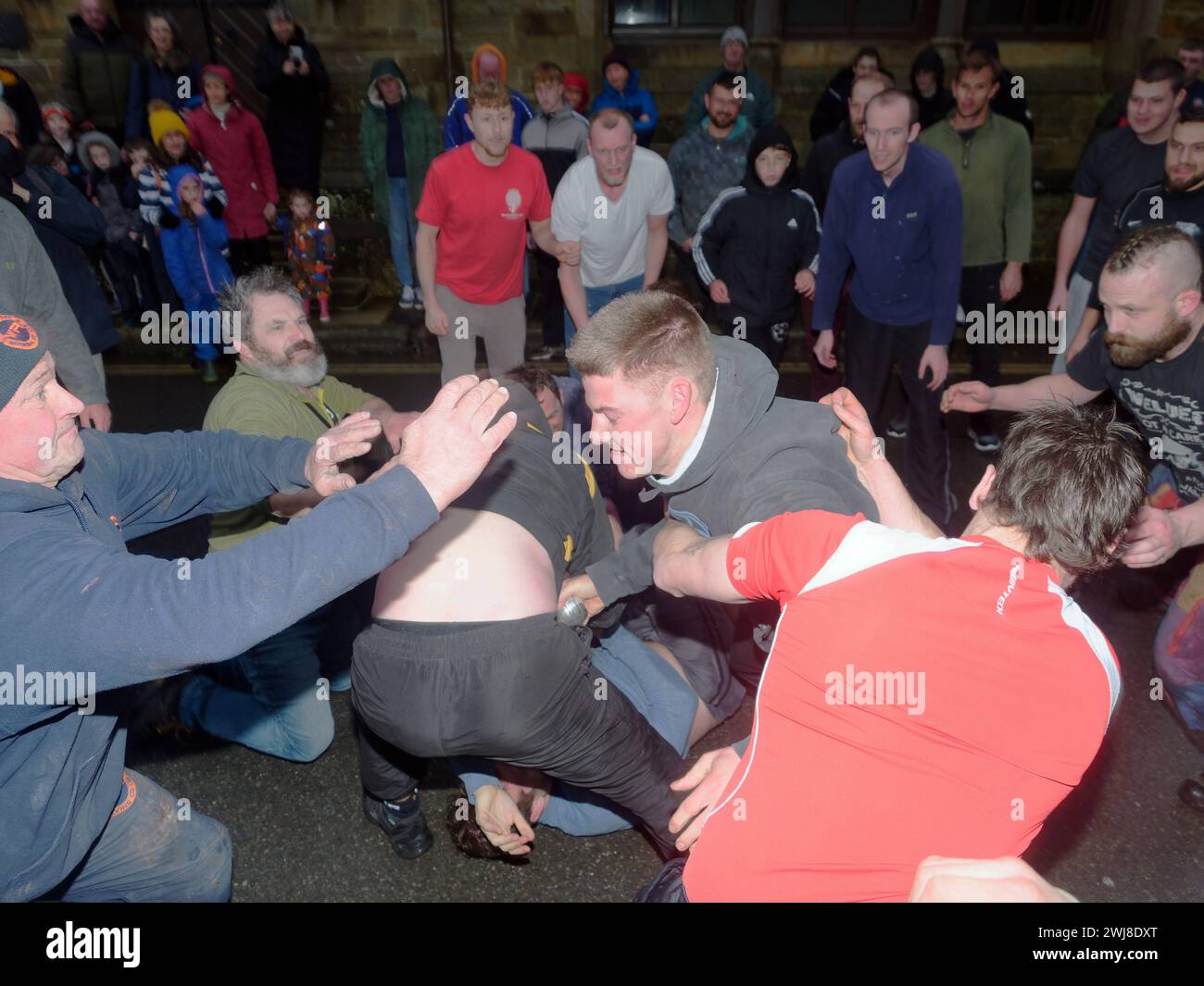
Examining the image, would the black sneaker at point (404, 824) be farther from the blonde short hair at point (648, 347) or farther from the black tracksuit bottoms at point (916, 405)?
the black tracksuit bottoms at point (916, 405)

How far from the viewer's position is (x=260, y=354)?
3.74 m

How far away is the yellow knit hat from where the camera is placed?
7.77 metres

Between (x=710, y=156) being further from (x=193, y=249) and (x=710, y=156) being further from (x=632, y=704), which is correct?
(x=632, y=704)

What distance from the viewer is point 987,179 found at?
5879mm

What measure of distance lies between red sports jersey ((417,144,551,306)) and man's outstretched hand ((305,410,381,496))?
3195 mm

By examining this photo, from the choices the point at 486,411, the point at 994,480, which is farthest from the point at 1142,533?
the point at 486,411

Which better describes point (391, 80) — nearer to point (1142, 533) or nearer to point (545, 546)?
point (545, 546)

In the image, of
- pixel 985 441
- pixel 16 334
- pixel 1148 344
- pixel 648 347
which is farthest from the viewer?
pixel 985 441

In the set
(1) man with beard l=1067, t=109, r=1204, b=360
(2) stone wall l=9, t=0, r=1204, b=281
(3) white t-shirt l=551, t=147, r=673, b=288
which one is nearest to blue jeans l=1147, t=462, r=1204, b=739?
(1) man with beard l=1067, t=109, r=1204, b=360

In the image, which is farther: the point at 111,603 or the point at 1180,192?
the point at 1180,192

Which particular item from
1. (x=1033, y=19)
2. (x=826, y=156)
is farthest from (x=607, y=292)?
(x=1033, y=19)

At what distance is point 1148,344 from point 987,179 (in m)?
2.75

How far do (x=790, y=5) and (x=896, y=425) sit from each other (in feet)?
26.4

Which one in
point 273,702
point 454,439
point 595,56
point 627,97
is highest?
point 595,56
